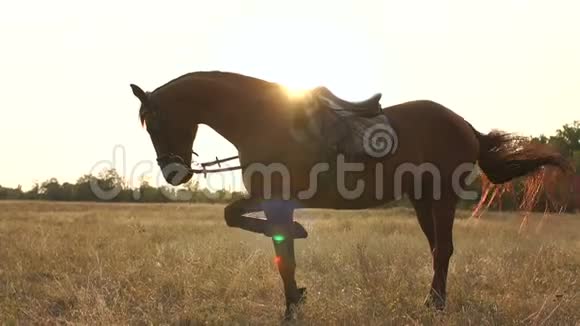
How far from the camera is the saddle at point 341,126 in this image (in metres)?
5.85

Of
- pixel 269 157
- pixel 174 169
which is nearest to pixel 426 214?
pixel 269 157

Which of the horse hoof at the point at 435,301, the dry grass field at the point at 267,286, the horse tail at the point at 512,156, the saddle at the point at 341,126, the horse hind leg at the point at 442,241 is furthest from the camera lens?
the horse tail at the point at 512,156

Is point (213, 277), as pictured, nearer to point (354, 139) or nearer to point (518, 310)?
point (354, 139)

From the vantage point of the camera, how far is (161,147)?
227 inches

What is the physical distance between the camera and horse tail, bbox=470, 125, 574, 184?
7250mm

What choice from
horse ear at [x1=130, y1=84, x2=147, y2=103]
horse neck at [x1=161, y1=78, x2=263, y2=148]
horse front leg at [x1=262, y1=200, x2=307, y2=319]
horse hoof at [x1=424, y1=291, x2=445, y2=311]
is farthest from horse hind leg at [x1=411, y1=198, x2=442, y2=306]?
horse ear at [x1=130, y1=84, x2=147, y2=103]

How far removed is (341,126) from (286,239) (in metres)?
1.31

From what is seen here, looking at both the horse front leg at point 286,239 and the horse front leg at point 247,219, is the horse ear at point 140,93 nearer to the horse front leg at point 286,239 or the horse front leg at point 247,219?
the horse front leg at point 247,219

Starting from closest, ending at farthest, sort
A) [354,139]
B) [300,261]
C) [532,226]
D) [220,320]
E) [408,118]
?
1. [220,320]
2. [354,139]
3. [408,118]
4. [300,261]
5. [532,226]

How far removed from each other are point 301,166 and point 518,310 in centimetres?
267

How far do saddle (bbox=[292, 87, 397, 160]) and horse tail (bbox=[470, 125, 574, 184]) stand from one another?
5.64ft

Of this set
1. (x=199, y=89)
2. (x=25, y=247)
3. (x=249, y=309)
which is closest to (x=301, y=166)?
(x=199, y=89)

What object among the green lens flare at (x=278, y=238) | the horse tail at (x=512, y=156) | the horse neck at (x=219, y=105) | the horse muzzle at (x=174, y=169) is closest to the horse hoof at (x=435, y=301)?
the green lens flare at (x=278, y=238)

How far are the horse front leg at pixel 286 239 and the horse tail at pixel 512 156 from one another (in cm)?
299
